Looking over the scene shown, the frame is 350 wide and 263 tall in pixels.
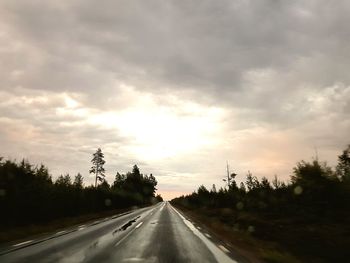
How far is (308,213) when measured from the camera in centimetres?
2869

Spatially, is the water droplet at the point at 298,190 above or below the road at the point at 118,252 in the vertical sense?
above

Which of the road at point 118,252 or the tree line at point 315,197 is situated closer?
the road at point 118,252

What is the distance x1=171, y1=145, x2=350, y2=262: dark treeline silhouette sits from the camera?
16841 millimetres

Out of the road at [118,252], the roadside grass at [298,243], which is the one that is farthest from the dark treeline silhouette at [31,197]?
the roadside grass at [298,243]

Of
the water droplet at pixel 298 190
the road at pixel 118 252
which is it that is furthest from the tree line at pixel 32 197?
the water droplet at pixel 298 190

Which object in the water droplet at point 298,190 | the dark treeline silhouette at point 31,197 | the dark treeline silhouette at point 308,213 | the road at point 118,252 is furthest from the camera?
the water droplet at point 298,190

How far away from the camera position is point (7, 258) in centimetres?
1157

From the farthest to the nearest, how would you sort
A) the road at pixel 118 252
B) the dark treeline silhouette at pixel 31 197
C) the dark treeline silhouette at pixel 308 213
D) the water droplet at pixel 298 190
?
the water droplet at pixel 298 190, the dark treeline silhouette at pixel 31 197, the dark treeline silhouette at pixel 308 213, the road at pixel 118 252

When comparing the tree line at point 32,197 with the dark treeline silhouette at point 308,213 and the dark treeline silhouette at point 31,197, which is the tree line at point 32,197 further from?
the dark treeline silhouette at point 308,213

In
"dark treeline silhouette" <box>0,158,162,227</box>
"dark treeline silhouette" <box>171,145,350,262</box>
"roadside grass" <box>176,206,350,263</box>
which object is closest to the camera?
"roadside grass" <box>176,206,350,263</box>

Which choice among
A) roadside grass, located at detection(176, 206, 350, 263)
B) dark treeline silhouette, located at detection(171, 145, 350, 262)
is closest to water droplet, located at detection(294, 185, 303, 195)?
dark treeline silhouette, located at detection(171, 145, 350, 262)

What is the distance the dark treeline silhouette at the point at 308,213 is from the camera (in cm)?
1684

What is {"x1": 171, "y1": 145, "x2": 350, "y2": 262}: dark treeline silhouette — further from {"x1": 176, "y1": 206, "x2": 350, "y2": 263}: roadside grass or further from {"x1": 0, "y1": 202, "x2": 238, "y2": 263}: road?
{"x1": 0, "y1": 202, "x2": 238, "y2": 263}: road

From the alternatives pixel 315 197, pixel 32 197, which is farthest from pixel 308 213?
pixel 32 197
